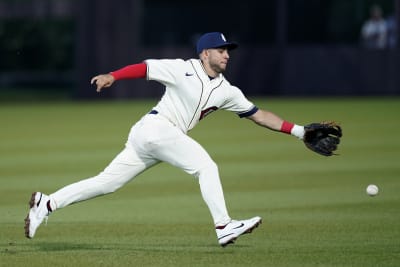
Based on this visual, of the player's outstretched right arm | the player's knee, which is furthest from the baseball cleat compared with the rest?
the player's knee

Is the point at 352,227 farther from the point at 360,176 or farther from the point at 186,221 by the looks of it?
the point at 360,176

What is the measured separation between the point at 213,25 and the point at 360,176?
16.2 m

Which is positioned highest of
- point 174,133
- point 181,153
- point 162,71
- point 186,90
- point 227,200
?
point 162,71

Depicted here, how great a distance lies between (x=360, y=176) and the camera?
1420 cm

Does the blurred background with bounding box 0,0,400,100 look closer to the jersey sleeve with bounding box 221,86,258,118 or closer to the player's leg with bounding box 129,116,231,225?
the jersey sleeve with bounding box 221,86,258,118

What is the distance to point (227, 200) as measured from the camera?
40.7 ft

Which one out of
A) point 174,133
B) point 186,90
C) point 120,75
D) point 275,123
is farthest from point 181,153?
point 275,123

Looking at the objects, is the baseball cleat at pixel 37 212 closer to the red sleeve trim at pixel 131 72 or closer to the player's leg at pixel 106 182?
the player's leg at pixel 106 182

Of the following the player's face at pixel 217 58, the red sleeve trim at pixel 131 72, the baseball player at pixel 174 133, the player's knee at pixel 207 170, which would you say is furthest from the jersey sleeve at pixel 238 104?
the red sleeve trim at pixel 131 72

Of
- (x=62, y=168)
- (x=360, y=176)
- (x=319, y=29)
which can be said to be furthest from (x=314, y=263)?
(x=319, y=29)

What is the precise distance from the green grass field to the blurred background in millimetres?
6444

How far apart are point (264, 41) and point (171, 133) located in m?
21.1

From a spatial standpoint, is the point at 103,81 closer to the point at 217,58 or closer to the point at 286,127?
the point at 217,58

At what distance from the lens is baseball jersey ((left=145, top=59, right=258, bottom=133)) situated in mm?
9156
